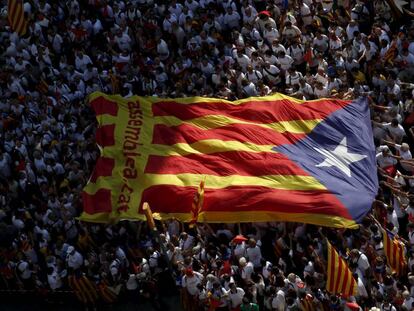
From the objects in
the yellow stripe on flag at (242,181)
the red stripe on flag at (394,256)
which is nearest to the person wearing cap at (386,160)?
the yellow stripe on flag at (242,181)

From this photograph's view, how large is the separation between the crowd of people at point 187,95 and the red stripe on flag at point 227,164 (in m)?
1.31

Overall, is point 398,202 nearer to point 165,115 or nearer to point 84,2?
point 165,115

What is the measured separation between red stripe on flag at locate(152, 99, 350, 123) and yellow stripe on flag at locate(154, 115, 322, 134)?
4.2 inches

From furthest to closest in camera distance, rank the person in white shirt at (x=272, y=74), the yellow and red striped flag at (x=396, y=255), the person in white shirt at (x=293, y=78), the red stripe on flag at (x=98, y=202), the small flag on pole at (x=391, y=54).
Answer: the person in white shirt at (x=272, y=74), the small flag on pole at (x=391, y=54), the person in white shirt at (x=293, y=78), the red stripe on flag at (x=98, y=202), the yellow and red striped flag at (x=396, y=255)

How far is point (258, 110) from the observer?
3166cm

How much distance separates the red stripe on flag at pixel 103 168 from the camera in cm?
3061

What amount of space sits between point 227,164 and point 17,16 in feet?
26.4

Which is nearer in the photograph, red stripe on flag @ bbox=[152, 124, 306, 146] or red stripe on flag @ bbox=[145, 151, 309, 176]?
red stripe on flag @ bbox=[145, 151, 309, 176]

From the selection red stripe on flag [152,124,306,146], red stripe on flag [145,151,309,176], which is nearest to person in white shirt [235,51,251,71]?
red stripe on flag [152,124,306,146]

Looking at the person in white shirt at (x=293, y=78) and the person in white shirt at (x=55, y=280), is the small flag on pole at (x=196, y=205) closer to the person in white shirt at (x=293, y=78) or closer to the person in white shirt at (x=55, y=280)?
the person in white shirt at (x=55, y=280)

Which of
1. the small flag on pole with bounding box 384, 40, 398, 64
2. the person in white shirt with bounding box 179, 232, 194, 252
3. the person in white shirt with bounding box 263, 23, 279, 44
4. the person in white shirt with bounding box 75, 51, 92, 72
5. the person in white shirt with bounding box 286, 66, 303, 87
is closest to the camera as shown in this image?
the person in white shirt with bounding box 179, 232, 194, 252

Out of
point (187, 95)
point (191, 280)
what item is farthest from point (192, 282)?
point (187, 95)

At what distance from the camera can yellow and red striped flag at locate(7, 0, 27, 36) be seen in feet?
114

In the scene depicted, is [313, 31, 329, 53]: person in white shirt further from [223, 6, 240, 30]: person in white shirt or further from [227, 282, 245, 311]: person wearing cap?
[227, 282, 245, 311]: person wearing cap
